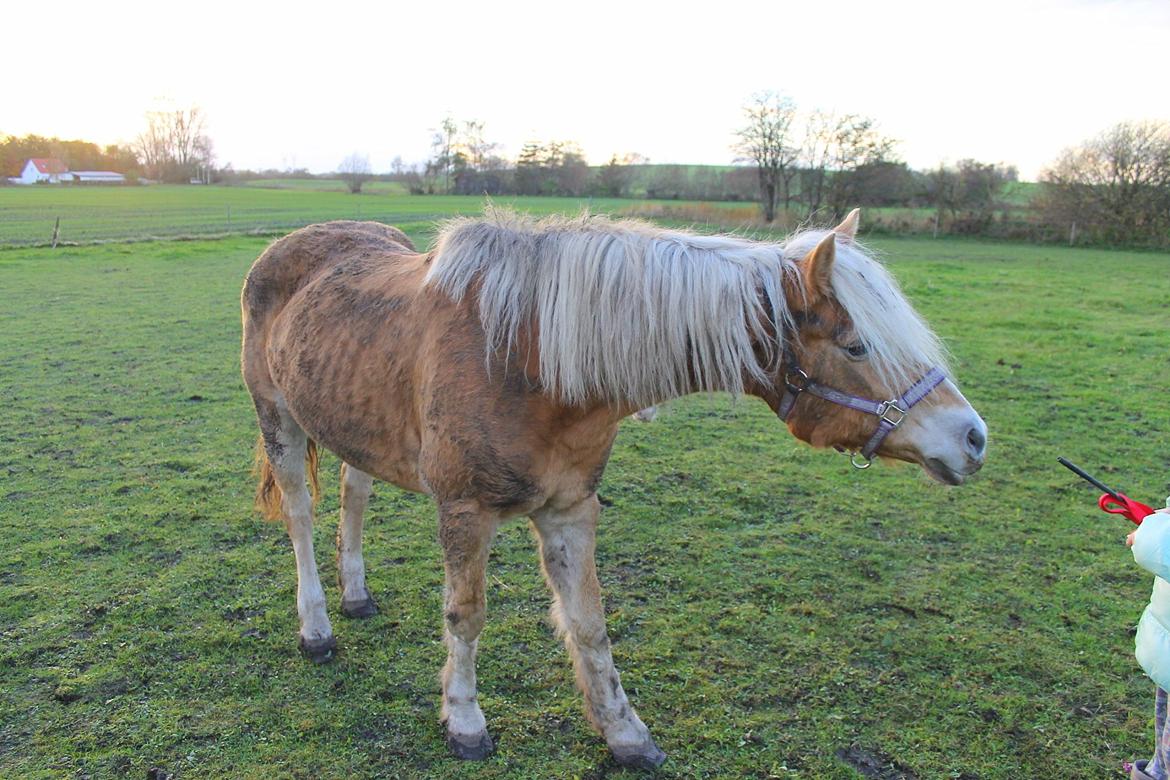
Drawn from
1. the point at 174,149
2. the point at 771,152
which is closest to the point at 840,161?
the point at 771,152

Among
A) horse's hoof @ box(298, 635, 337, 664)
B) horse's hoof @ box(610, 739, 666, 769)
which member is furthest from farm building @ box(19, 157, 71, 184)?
horse's hoof @ box(610, 739, 666, 769)

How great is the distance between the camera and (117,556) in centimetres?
445

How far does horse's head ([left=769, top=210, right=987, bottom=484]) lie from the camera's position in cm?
235

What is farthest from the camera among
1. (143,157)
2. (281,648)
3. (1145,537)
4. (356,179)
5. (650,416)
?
(143,157)

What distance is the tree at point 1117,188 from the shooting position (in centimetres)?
3084

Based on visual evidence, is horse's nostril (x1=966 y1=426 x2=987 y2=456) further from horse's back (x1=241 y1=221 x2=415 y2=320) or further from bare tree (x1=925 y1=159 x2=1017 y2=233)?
bare tree (x1=925 y1=159 x2=1017 y2=233)

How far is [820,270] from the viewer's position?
7.63ft

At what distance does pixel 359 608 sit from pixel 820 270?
116 inches

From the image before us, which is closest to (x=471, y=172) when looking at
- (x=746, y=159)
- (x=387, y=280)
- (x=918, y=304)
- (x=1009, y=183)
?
(x=746, y=159)

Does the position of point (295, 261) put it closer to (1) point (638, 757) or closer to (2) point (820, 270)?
(2) point (820, 270)

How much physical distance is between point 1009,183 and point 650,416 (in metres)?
39.5

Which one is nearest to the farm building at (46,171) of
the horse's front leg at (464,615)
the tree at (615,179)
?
the tree at (615,179)

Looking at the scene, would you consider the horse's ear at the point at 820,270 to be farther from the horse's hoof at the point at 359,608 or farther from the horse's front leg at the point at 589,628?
the horse's hoof at the point at 359,608

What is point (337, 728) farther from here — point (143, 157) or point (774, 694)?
point (143, 157)
